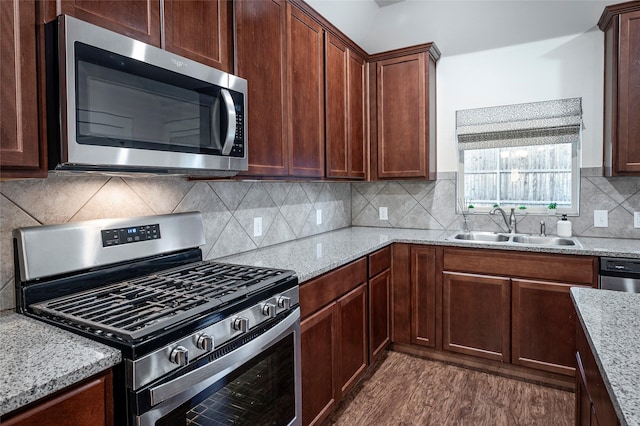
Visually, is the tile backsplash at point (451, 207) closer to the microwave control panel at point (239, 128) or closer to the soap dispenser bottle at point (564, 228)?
the soap dispenser bottle at point (564, 228)

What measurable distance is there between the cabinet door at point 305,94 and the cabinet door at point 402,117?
2.68 ft

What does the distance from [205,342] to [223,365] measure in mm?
124

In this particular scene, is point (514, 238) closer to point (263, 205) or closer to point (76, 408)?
point (263, 205)

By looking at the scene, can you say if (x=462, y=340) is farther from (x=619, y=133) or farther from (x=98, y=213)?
(x=98, y=213)

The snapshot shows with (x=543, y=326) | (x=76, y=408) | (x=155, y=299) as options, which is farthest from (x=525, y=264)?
(x=76, y=408)

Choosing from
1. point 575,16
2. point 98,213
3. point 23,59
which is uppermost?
point 575,16

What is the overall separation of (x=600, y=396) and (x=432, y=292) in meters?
1.92

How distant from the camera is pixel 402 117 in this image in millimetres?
3172

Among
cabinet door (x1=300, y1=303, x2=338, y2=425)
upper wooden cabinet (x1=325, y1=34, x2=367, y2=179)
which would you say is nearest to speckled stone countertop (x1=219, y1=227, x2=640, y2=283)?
cabinet door (x1=300, y1=303, x2=338, y2=425)

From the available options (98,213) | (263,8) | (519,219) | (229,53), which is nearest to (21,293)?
(98,213)

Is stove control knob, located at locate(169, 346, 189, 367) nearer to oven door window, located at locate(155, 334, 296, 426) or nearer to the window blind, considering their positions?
oven door window, located at locate(155, 334, 296, 426)

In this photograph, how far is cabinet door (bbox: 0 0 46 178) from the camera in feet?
3.34

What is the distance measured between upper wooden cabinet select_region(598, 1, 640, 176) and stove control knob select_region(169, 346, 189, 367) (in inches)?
109

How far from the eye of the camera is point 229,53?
1.79 metres
